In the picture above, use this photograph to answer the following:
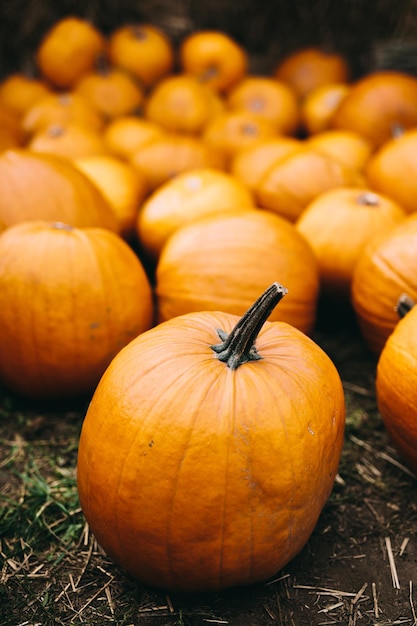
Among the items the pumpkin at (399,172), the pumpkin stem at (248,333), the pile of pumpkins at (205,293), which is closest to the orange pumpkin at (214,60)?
the pile of pumpkins at (205,293)

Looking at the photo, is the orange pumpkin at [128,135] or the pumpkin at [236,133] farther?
the pumpkin at [236,133]

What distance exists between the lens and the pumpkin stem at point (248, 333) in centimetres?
163

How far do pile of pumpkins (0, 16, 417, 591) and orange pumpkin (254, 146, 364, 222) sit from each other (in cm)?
1

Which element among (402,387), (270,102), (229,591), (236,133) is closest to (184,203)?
(236,133)

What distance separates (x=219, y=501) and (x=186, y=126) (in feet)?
12.9

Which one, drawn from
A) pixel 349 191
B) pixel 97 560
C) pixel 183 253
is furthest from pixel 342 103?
pixel 97 560

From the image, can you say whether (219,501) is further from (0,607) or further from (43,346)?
(43,346)

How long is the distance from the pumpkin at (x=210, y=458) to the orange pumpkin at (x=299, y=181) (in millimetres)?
1983

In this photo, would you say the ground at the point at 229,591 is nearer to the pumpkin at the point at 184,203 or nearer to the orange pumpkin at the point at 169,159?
the pumpkin at the point at 184,203

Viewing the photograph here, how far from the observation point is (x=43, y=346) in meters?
2.46

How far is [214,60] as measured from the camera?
550 centimetres

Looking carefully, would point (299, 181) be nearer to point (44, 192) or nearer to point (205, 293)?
point (205, 293)

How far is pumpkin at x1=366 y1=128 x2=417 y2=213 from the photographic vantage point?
3.46 meters

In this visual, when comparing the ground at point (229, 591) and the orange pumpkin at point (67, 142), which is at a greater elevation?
the orange pumpkin at point (67, 142)
